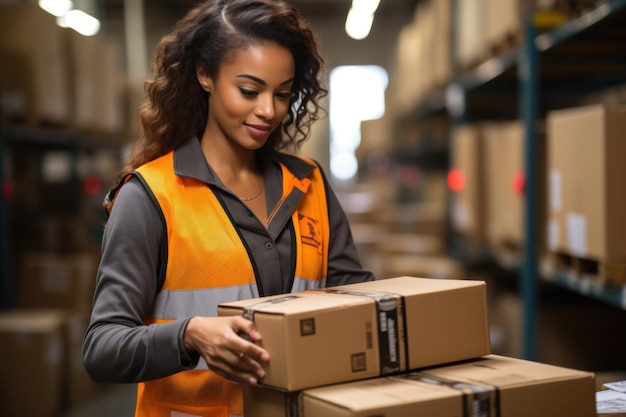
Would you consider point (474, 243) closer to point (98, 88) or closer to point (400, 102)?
point (98, 88)

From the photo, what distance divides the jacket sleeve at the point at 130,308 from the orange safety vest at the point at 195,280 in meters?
0.04

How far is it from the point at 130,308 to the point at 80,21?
7.46 m

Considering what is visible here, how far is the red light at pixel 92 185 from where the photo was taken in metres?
8.46

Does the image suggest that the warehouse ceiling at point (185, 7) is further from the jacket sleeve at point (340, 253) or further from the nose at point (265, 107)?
the nose at point (265, 107)

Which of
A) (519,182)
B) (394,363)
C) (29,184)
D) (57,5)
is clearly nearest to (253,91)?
(394,363)

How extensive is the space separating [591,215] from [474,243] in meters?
2.39

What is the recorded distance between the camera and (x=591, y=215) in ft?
9.25

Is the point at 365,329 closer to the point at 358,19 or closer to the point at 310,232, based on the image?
the point at 310,232

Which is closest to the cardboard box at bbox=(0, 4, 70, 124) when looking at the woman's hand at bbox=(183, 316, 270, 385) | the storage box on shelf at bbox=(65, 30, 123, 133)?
the storage box on shelf at bbox=(65, 30, 123, 133)

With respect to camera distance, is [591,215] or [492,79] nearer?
[591,215]

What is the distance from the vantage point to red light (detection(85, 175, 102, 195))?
27.8ft

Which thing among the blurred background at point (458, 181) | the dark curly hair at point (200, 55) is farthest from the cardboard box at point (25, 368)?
the dark curly hair at point (200, 55)

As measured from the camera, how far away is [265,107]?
1931 millimetres

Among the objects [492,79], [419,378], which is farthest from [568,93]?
[419,378]
